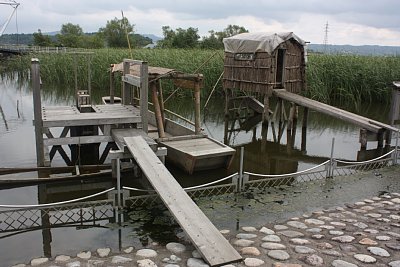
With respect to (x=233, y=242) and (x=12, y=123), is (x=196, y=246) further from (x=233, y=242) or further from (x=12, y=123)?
(x=12, y=123)

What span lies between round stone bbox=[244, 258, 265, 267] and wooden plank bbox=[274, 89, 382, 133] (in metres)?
7.89

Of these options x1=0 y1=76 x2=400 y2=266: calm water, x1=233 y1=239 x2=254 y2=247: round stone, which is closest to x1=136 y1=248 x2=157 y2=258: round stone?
x1=0 y1=76 x2=400 y2=266: calm water

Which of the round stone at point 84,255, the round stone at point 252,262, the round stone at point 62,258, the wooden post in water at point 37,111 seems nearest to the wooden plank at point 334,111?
the round stone at point 252,262

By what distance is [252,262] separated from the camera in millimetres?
4625

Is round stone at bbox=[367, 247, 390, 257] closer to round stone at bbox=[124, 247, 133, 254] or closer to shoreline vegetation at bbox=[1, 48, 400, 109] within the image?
round stone at bbox=[124, 247, 133, 254]

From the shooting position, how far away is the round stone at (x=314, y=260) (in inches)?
183

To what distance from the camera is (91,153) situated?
1011 cm

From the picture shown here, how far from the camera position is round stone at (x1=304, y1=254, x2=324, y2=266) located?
464 cm

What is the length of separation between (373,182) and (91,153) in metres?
6.66

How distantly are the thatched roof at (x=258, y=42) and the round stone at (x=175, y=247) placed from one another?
974 cm

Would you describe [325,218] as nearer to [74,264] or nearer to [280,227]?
[280,227]

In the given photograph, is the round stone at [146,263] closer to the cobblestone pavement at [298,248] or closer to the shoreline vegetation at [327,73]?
the cobblestone pavement at [298,248]

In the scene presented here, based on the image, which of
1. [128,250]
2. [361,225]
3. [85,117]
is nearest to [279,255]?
[361,225]

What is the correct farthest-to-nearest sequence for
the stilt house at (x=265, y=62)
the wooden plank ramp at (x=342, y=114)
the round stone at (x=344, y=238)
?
the stilt house at (x=265, y=62) → the wooden plank ramp at (x=342, y=114) → the round stone at (x=344, y=238)
